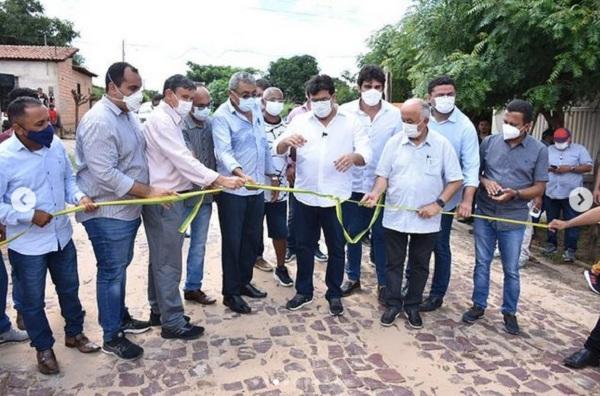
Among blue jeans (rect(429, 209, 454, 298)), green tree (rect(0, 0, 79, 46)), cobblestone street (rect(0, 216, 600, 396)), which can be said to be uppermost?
green tree (rect(0, 0, 79, 46))

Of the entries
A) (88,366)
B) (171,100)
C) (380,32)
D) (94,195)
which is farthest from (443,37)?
(88,366)

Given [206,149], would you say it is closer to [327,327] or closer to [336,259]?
[336,259]

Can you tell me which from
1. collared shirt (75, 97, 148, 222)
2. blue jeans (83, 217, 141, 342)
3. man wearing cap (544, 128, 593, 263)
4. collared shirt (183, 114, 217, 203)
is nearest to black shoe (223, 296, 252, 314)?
collared shirt (183, 114, 217, 203)

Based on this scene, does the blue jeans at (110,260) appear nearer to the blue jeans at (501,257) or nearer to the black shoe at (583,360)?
the blue jeans at (501,257)

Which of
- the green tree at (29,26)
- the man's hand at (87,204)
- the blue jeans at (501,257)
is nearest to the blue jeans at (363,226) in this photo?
the blue jeans at (501,257)

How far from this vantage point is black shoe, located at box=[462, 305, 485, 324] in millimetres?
4160

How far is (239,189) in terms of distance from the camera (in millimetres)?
3943

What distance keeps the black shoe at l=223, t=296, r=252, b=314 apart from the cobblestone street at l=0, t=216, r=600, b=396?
0.07 metres

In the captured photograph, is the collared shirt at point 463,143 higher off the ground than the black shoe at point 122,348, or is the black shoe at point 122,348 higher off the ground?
the collared shirt at point 463,143

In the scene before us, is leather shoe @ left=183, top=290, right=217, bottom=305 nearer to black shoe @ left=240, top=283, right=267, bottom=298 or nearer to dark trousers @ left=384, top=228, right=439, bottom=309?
black shoe @ left=240, top=283, right=267, bottom=298

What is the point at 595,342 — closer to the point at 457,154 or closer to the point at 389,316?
the point at 389,316

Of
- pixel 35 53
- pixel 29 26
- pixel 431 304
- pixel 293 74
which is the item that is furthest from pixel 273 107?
pixel 29 26

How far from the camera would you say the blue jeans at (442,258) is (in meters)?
4.35

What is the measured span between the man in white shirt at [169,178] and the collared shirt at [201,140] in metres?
0.55
